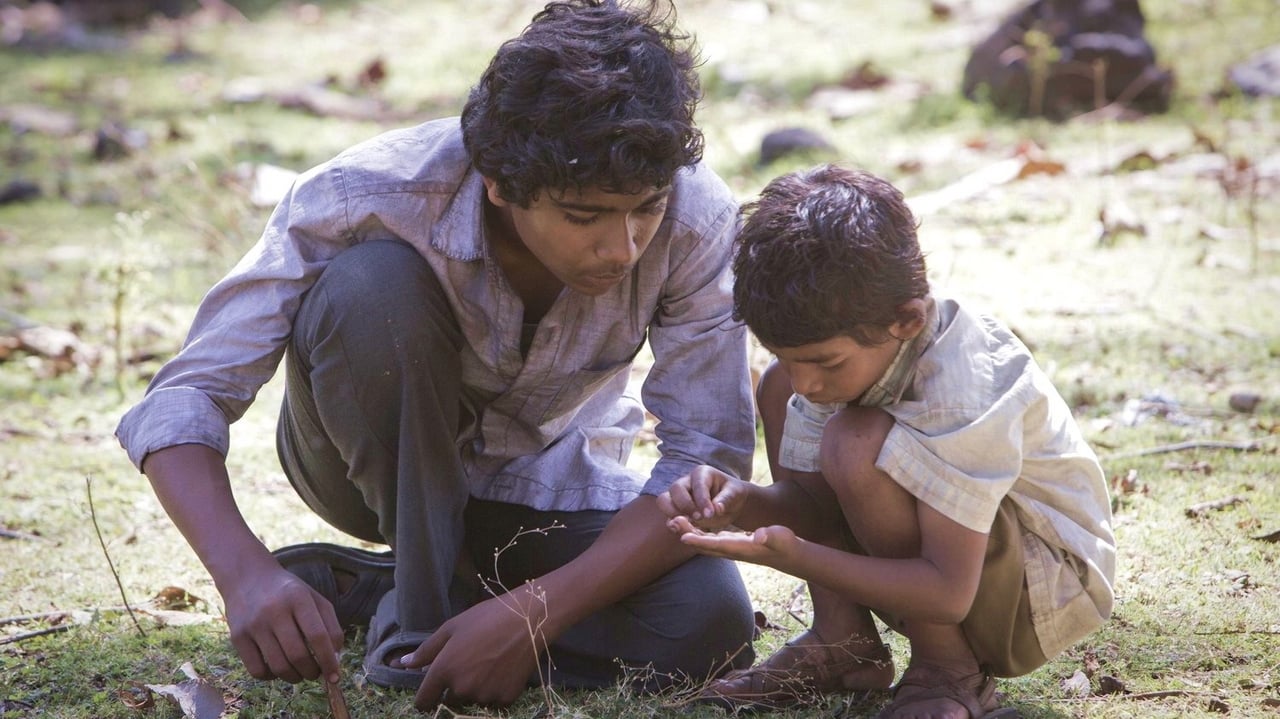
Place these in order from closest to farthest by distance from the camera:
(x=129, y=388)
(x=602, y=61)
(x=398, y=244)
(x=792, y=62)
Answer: (x=602, y=61)
(x=398, y=244)
(x=129, y=388)
(x=792, y=62)

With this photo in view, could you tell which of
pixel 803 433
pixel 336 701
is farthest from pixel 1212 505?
pixel 336 701

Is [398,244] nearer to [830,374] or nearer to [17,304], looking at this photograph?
[830,374]

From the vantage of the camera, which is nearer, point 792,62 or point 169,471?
point 169,471

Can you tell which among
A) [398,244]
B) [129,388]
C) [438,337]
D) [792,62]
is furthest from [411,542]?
[792,62]

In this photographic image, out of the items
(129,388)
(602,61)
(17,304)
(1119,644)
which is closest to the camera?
(602,61)

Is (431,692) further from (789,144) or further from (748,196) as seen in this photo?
(789,144)

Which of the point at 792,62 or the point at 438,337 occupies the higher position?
the point at 438,337

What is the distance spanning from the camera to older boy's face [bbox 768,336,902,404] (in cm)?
213

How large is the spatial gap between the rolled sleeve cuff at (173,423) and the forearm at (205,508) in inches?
0.6

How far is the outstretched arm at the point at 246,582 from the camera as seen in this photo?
2049 millimetres

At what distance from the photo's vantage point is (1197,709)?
2271 mm

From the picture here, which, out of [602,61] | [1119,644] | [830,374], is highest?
[602,61]

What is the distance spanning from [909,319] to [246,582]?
113cm

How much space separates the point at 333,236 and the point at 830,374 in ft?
3.09
